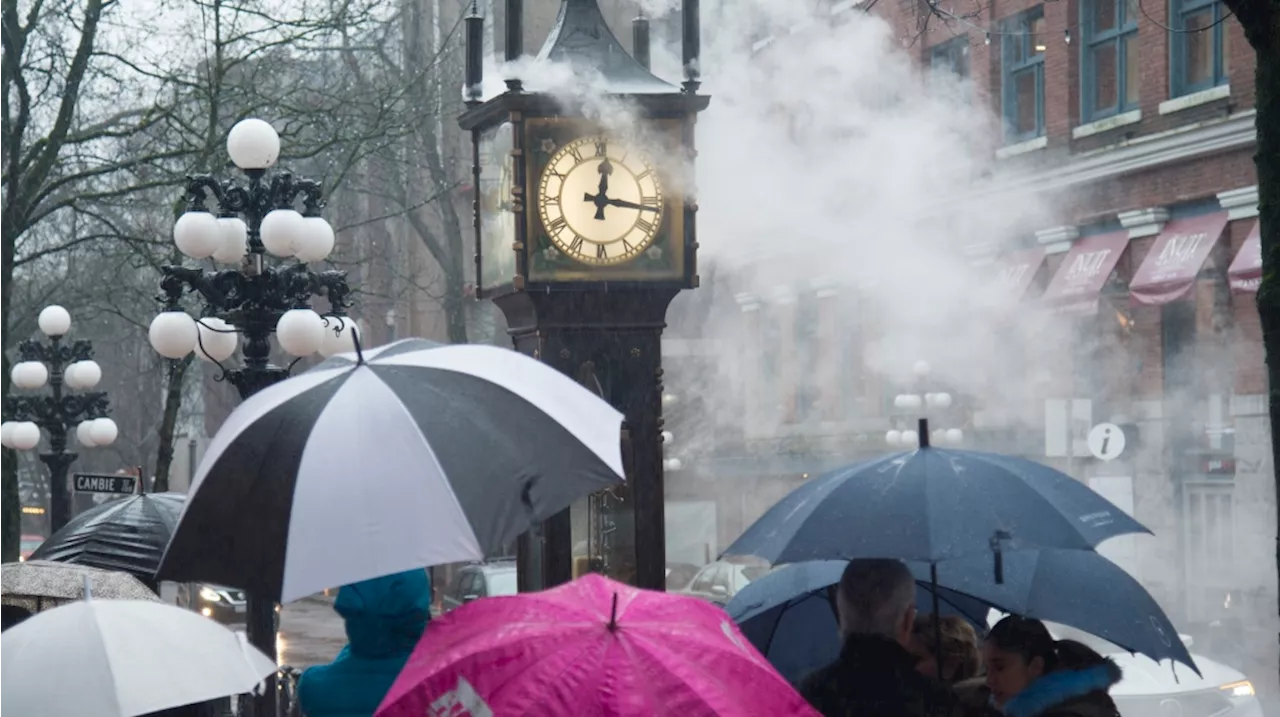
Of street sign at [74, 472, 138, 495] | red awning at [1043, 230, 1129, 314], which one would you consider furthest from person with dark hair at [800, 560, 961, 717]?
red awning at [1043, 230, 1129, 314]

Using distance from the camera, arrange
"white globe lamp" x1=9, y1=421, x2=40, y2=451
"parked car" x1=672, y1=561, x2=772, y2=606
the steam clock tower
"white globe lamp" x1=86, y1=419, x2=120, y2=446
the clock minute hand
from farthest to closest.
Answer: "white globe lamp" x1=86, y1=419, x2=120, y2=446 < "parked car" x1=672, y1=561, x2=772, y2=606 < "white globe lamp" x1=9, y1=421, x2=40, y2=451 < the clock minute hand < the steam clock tower

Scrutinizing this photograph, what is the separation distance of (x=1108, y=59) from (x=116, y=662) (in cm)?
2280

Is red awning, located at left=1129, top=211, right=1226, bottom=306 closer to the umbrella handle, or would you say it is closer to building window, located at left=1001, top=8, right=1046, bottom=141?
building window, located at left=1001, top=8, right=1046, bottom=141

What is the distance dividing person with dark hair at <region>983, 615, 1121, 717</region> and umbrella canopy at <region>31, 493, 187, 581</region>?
4266 mm

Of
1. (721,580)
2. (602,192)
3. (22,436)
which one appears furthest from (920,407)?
(602,192)

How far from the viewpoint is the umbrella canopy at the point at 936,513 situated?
4148 millimetres

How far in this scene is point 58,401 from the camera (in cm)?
1909

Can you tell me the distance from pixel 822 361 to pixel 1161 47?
838 centimetres

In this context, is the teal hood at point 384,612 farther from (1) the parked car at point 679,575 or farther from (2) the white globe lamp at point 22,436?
(1) the parked car at point 679,575

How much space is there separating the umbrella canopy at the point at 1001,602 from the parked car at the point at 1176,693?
21.6 ft

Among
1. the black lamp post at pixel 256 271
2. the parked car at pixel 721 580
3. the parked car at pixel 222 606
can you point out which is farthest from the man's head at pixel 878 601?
the parked car at pixel 222 606

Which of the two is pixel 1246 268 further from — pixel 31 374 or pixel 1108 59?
pixel 31 374

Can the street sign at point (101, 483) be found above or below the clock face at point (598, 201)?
below

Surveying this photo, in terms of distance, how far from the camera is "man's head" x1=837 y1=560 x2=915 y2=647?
A: 3.99 m
